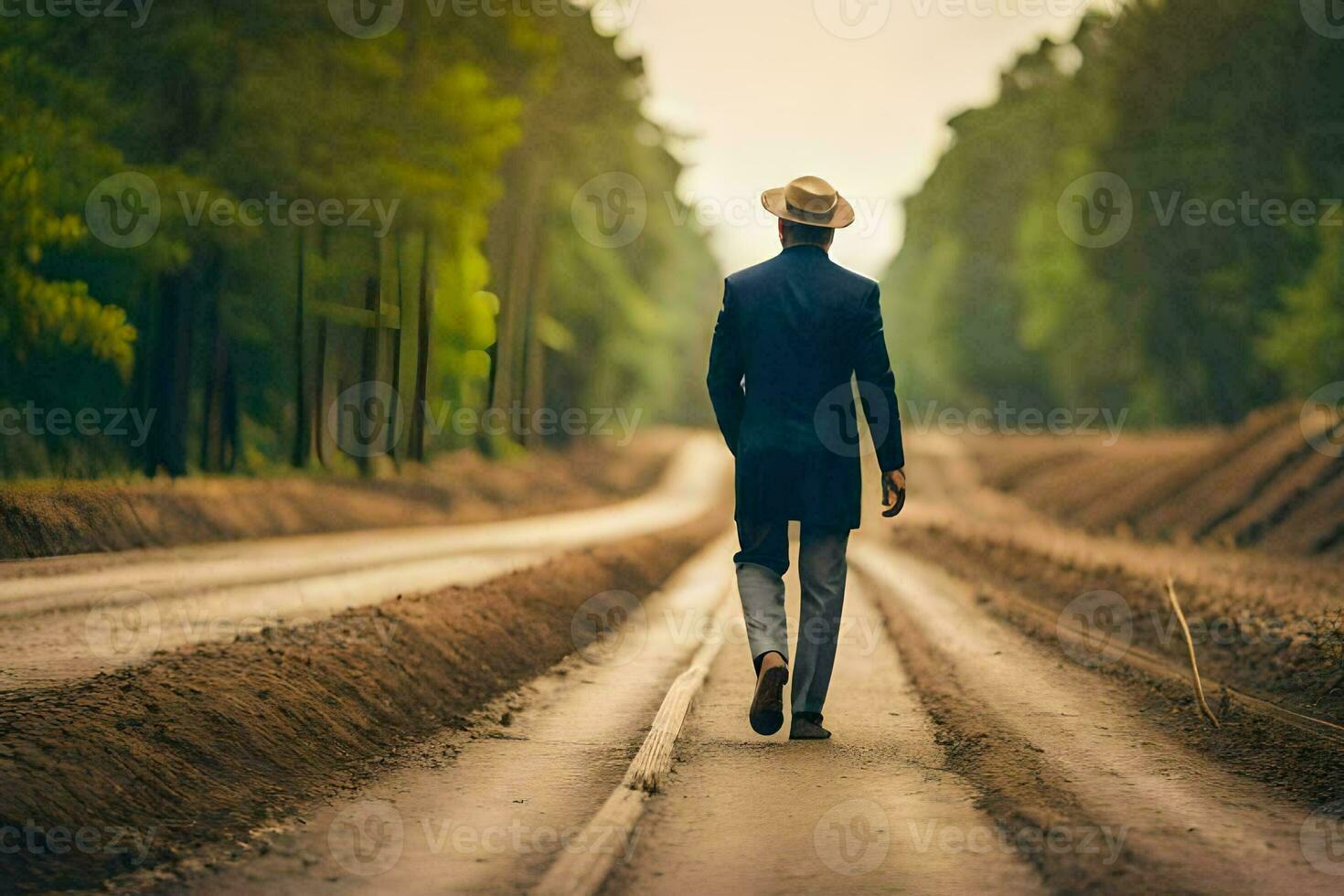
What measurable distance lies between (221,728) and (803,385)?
3421mm

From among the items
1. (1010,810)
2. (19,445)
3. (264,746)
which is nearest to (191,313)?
(19,445)

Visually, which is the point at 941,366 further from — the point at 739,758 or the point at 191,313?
the point at 739,758

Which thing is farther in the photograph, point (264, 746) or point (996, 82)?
point (996, 82)

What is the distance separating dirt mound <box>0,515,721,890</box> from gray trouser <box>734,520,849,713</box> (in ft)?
7.19

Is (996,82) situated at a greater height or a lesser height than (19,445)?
greater

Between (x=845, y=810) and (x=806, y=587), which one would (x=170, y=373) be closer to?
(x=806, y=587)

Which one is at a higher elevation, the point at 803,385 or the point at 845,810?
the point at 803,385

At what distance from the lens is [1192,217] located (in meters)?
45.2

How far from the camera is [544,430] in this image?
54.3 meters

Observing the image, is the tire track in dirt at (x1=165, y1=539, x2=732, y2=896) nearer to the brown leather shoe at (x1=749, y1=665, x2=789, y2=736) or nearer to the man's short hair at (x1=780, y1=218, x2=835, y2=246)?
the brown leather shoe at (x1=749, y1=665, x2=789, y2=736)

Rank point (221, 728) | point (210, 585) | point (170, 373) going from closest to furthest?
1. point (221, 728)
2. point (210, 585)
3. point (170, 373)

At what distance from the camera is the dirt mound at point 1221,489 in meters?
23.2

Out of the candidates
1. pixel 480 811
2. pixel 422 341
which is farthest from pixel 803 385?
pixel 422 341

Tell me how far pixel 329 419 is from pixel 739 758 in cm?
3248
